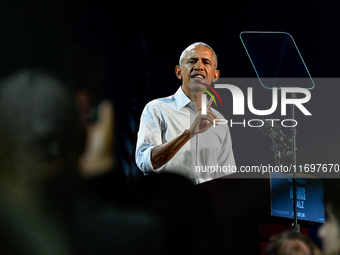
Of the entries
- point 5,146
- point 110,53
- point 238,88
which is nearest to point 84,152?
point 5,146

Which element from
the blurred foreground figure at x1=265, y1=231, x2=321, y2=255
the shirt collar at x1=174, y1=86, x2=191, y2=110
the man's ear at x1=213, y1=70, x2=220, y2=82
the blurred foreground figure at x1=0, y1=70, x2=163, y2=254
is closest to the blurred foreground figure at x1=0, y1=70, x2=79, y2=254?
the blurred foreground figure at x1=0, y1=70, x2=163, y2=254

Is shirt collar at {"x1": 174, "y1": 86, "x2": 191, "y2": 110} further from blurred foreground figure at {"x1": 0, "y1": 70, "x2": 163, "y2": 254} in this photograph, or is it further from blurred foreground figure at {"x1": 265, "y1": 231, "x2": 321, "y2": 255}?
blurred foreground figure at {"x1": 265, "y1": 231, "x2": 321, "y2": 255}

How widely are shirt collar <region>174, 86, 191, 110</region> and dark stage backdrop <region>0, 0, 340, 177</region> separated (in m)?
0.22

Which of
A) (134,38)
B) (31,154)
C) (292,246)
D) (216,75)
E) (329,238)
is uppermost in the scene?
(134,38)

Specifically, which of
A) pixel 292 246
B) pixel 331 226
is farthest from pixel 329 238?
pixel 292 246

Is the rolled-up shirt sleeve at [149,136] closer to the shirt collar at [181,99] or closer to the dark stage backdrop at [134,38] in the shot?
the shirt collar at [181,99]

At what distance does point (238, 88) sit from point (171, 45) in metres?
0.69

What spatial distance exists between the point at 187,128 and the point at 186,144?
0.14 metres

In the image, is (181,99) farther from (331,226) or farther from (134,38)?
(331,226)

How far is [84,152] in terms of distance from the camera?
127 inches

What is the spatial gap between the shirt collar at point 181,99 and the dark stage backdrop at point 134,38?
220 mm

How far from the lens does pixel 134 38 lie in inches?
130

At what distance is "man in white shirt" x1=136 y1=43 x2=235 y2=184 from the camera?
2691 millimetres

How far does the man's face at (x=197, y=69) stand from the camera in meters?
2.88
